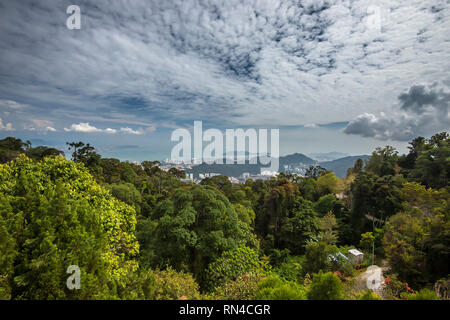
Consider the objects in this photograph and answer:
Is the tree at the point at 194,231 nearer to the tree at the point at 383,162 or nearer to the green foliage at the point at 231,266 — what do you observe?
the green foliage at the point at 231,266

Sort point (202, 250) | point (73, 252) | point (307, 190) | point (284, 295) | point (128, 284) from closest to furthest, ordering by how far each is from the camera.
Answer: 1. point (284, 295)
2. point (73, 252)
3. point (128, 284)
4. point (202, 250)
5. point (307, 190)

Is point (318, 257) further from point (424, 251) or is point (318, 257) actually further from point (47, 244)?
point (47, 244)

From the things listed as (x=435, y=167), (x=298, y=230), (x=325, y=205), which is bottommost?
(x=298, y=230)

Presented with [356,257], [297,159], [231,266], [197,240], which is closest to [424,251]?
[356,257]

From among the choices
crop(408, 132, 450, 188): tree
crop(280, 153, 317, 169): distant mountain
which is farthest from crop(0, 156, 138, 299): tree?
crop(280, 153, 317, 169): distant mountain

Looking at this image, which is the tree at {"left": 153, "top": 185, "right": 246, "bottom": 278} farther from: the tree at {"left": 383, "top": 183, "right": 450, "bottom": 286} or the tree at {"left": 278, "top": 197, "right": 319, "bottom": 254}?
the tree at {"left": 278, "top": 197, "right": 319, "bottom": 254}

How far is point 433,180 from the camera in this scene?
18.8 meters

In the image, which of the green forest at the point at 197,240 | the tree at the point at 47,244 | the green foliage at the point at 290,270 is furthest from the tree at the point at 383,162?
the tree at the point at 47,244

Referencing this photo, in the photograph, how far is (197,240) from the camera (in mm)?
8719

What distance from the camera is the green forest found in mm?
3504

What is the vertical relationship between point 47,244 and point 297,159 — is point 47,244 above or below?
below
